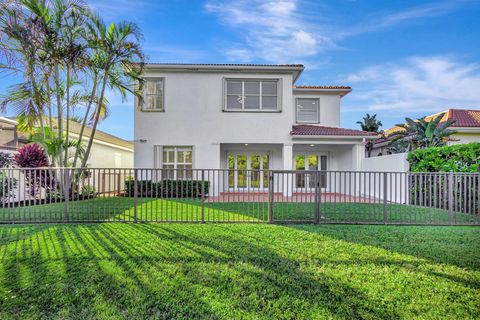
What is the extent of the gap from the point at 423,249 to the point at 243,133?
10560 mm

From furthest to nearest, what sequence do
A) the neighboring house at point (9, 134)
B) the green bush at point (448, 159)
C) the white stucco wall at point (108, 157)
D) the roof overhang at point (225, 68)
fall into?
the white stucco wall at point (108, 157)
the roof overhang at point (225, 68)
the neighboring house at point (9, 134)
the green bush at point (448, 159)

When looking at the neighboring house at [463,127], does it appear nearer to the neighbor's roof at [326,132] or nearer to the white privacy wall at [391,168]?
the neighbor's roof at [326,132]

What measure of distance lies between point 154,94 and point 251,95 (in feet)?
17.9

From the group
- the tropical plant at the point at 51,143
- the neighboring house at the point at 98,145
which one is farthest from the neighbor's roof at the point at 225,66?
the neighboring house at the point at 98,145

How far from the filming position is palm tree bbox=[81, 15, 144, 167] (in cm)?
1088

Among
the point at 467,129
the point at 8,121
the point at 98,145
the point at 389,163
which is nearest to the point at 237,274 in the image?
the point at 389,163

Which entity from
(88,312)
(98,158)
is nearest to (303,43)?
(98,158)

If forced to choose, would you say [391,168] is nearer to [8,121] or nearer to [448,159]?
[448,159]

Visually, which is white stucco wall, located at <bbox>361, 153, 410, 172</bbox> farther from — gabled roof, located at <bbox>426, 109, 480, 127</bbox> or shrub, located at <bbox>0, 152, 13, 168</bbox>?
shrub, located at <bbox>0, 152, 13, 168</bbox>

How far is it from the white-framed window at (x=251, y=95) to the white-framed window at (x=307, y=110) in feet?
11.5

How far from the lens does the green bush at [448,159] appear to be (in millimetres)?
9211

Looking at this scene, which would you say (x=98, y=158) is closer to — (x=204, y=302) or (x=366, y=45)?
(x=204, y=302)

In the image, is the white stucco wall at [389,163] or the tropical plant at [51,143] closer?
the tropical plant at [51,143]

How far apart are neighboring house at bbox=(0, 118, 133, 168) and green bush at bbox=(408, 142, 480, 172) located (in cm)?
1759
